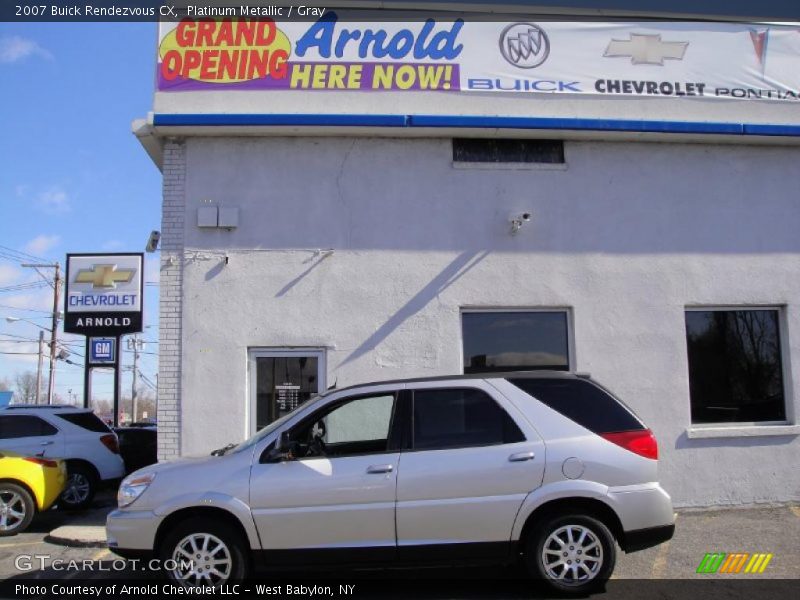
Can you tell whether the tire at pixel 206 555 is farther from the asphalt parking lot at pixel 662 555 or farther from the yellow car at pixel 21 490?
the yellow car at pixel 21 490

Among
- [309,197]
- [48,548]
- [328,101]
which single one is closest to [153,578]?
[48,548]

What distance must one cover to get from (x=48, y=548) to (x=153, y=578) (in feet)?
7.35

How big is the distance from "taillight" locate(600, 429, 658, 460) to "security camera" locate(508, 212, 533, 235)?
4.00m

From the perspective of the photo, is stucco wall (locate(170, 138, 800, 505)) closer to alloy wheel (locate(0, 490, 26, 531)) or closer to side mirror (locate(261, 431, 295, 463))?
alloy wheel (locate(0, 490, 26, 531))

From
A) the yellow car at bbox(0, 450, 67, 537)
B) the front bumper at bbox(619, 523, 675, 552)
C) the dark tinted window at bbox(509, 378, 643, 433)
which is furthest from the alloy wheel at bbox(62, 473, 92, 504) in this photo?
the front bumper at bbox(619, 523, 675, 552)

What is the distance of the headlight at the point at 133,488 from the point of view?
5.80m

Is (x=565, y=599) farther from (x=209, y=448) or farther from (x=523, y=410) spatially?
(x=209, y=448)

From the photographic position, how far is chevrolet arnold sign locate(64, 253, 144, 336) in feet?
51.6

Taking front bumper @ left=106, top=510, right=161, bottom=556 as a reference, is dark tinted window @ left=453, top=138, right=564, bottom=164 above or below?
above

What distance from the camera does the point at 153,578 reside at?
6.54 metres

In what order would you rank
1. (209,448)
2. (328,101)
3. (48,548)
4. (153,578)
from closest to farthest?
1. (153,578)
2. (48,548)
3. (209,448)
4. (328,101)

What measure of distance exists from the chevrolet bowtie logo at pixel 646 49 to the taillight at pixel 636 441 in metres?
6.17

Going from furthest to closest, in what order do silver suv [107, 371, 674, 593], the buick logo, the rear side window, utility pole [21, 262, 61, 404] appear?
utility pole [21, 262, 61, 404]
the rear side window
the buick logo
silver suv [107, 371, 674, 593]

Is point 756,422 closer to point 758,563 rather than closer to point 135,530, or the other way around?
point 758,563
